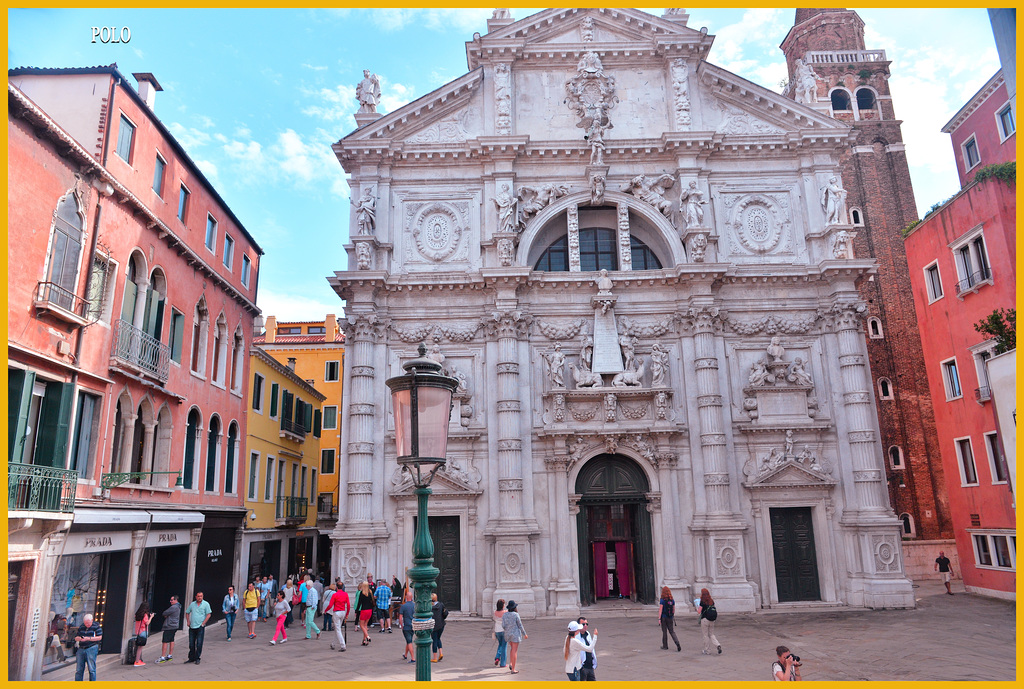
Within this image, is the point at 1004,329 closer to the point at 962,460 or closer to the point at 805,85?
the point at 962,460

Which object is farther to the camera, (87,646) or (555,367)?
(555,367)

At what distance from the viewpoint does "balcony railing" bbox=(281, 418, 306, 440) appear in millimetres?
31469

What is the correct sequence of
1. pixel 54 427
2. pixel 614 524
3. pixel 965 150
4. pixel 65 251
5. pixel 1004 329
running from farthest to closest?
pixel 965 150, pixel 614 524, pixel 1004 329, pixel 65 251, pixel 54 427

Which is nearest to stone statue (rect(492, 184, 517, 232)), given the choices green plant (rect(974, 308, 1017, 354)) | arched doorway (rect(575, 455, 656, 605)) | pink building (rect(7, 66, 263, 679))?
arched doorway (rect(575, 455, 656, 605))

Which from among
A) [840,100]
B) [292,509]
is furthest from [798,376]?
[840,100]

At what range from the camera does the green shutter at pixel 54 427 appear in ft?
47.1

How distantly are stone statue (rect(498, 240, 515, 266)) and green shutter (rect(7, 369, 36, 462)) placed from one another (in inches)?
584

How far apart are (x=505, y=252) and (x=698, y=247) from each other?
684 centimetres

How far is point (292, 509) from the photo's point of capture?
32344 millimetres

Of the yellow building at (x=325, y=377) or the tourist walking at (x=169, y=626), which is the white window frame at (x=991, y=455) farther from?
the yellow building at (x=325, y=377)

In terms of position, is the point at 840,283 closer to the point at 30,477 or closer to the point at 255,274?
the point at 255,274

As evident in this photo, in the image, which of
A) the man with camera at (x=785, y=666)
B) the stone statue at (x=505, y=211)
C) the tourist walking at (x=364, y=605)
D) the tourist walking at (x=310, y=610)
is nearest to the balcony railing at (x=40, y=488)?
the tourist walking at (x=310, y=610)

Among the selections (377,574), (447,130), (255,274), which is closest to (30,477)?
(377,574)

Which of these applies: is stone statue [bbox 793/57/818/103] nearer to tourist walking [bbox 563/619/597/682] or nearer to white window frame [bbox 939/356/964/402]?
white window frame [bbox 939/356/964/402]
